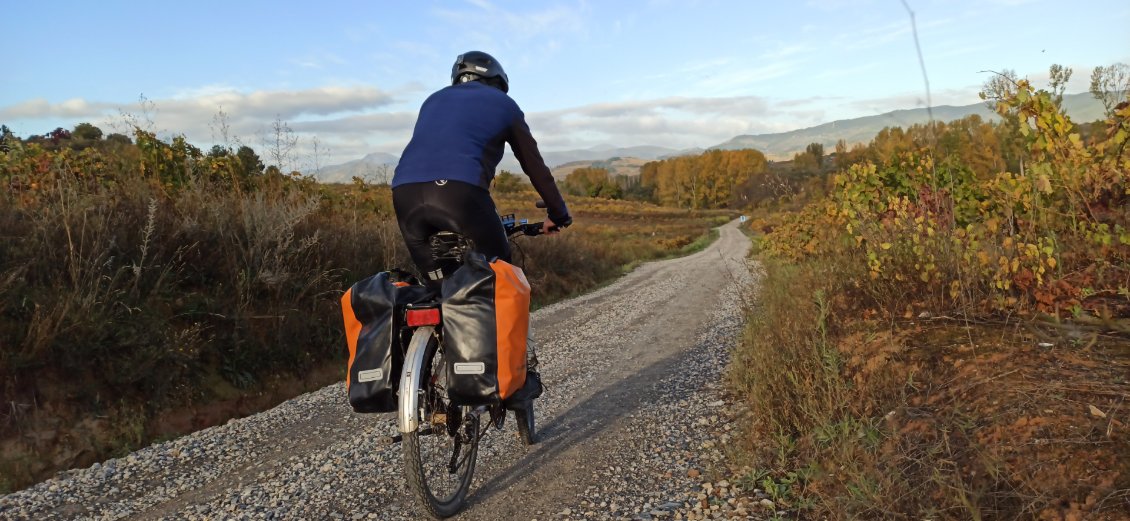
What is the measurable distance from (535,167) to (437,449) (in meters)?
1.65

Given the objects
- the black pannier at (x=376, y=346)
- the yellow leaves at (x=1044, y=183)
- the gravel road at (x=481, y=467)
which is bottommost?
the gravel road at (x=481, y=467)

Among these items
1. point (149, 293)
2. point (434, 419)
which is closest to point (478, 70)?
point (434, 419)

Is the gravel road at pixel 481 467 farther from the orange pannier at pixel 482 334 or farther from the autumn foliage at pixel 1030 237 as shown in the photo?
the autumn foliage at pixel 1030 237

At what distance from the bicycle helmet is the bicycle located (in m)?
0.99

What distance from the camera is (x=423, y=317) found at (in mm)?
2984

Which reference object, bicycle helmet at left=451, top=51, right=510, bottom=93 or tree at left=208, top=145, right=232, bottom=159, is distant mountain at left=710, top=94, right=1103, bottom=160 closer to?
bicycle helmet at left=451, top=51, right=510, bottom=93

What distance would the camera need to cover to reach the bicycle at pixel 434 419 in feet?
9.54

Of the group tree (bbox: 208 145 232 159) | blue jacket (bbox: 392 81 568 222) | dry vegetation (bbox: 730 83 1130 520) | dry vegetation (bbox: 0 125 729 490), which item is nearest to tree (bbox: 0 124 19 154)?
dry vegetation (bbox: 0 125 729 490)

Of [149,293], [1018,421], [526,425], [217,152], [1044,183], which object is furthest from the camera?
[217,152]

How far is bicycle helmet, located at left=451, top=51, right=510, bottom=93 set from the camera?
355 centimetres

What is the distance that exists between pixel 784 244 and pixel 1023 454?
10.5 meters

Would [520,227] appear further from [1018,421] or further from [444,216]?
[1018,421]

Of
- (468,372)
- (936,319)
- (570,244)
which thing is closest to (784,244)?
(570,244)

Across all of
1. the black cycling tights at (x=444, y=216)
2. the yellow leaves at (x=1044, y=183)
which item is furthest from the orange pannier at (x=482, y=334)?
the yellow leaves at (x=1044, y=183)
